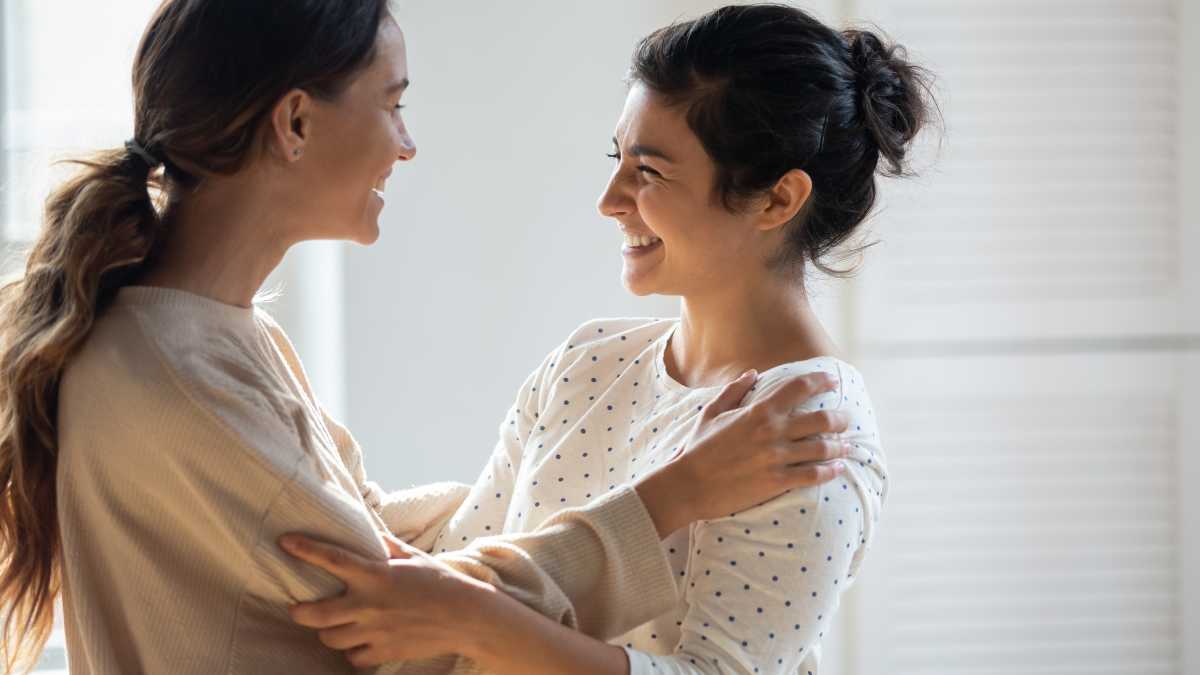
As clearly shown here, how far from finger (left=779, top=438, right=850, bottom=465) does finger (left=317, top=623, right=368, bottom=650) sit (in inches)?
16.9

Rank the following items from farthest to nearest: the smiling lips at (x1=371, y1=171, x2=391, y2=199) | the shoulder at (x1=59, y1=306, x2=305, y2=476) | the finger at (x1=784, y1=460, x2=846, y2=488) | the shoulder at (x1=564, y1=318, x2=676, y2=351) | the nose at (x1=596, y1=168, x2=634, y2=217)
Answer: the shoulder at (x1=564, y1=318, x2=676, y2=351) < the nose at (x1=596, y1=168, x2=634, y2=217) < the smiling lips at (x1=371, y1=171, x2=391, y2=199) < the finger at (x1=784, y1=460, x2=846, y2=488) < the shoulder at (x1=59, y1=306, x2=305, y2=476)

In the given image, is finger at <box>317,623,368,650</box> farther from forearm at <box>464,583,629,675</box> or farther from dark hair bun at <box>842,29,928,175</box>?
dark hair bun at <box>842,29,928,175</box>

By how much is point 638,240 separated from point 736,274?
0.43 feet

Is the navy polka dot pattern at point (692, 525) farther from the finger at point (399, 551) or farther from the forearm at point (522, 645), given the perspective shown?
the finger at point (399, 551)

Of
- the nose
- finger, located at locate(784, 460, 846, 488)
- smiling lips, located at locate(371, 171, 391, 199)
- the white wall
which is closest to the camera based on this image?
finger, located at locate(784, 460, 846, 488)

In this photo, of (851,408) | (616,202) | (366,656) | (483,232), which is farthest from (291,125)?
(483,232)

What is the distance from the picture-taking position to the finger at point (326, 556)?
1.19 m

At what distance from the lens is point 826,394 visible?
136 cm

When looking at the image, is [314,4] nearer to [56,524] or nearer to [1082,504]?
[56,524]

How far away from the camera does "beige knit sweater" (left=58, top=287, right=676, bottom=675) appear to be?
118cm

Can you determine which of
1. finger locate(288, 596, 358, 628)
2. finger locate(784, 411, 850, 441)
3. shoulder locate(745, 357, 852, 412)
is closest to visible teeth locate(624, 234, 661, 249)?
shoulder locate(745, 357, 852, 412)

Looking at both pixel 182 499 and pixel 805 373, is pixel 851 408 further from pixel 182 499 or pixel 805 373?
pixel 182 499

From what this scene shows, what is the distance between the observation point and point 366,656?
122cm

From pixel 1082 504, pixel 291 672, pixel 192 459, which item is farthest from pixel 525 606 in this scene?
pixel 1082 504
